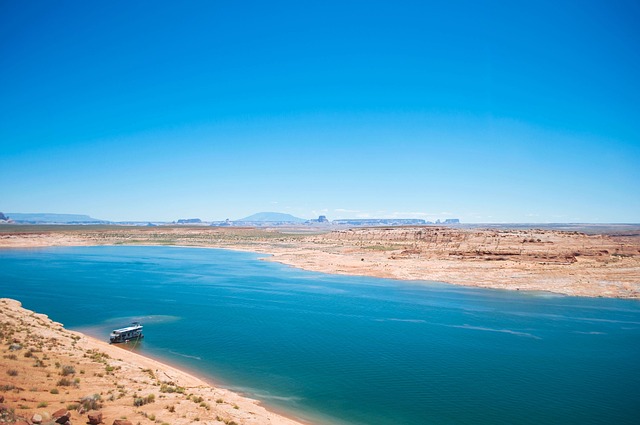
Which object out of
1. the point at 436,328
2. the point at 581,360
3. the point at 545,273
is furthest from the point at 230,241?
the point at 581,360

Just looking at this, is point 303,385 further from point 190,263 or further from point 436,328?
point 190,263

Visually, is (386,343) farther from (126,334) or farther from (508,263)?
(508,263)

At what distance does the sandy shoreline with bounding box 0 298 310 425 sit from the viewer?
14.1 m

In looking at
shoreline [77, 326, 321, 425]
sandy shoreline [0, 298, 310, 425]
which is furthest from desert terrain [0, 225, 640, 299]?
sandy shoreline [0, 298, 310, 425]

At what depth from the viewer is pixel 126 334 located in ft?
89.0

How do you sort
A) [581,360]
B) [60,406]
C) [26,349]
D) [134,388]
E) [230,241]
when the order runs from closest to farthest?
[60,406], [134,388], [26,349], [581,360], [230,241]

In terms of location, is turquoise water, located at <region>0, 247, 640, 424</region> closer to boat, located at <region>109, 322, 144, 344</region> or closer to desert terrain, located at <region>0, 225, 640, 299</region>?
boat, located at <region>109, 322, 144, 344</region>

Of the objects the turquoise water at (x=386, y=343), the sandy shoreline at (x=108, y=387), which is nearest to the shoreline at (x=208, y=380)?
the sandy shoreline at (x=108, y=387)

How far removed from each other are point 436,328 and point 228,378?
1743cm

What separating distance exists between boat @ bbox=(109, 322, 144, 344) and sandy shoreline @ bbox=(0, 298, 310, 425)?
2.54m

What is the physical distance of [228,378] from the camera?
2131 cm

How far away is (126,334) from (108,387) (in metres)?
11.2

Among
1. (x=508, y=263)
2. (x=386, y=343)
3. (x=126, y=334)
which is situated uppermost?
(x=508, y=263)

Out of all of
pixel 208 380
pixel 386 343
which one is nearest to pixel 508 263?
pixel 386 343
